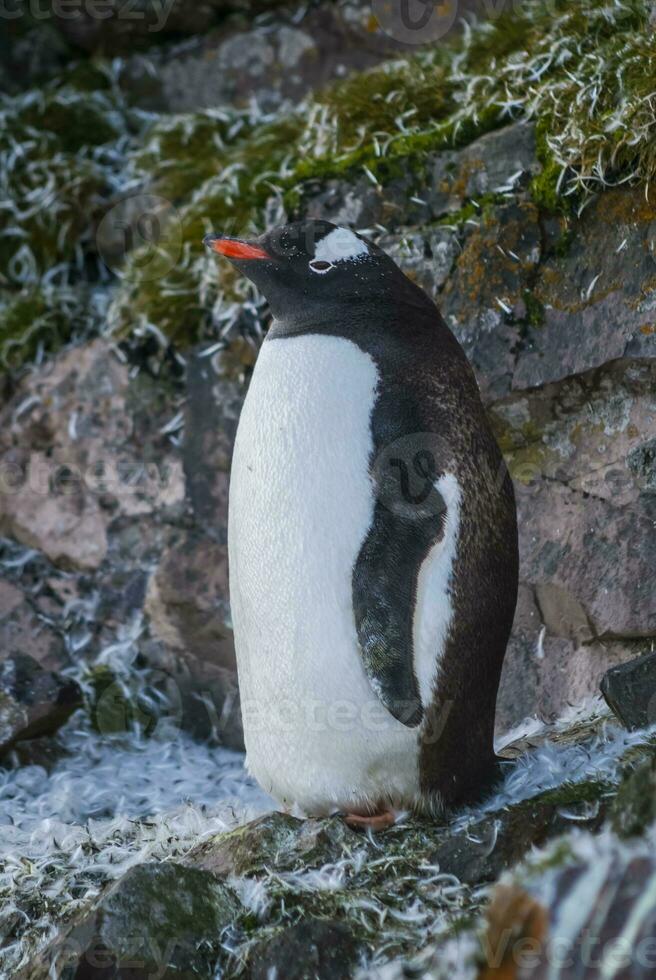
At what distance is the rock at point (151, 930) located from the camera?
2.35 metres

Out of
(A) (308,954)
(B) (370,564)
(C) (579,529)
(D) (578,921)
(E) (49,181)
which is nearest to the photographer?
(D) (578,921)

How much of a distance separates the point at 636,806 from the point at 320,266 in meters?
1.67

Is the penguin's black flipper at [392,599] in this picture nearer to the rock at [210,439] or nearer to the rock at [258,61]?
the rock at [210,439]

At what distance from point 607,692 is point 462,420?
2.45 feet

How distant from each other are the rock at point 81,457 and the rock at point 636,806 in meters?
2.99

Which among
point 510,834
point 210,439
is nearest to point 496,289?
point 210,439

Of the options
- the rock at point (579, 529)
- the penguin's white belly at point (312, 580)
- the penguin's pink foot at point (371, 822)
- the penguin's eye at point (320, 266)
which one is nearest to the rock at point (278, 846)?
the penguin's pink foot at point (371, 822)

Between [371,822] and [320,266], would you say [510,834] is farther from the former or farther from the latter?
[320,266]

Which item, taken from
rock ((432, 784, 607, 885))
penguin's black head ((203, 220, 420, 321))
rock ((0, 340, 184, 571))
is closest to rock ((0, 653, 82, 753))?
rock ((0, 340, 184, 571))

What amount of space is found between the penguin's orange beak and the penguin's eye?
12 cm

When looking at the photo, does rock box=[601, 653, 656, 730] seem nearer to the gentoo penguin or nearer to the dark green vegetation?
the gentoo penguin

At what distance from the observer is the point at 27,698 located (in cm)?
427

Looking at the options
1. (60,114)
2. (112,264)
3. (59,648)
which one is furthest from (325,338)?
(60,114)

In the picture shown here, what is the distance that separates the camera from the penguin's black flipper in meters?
2.89
